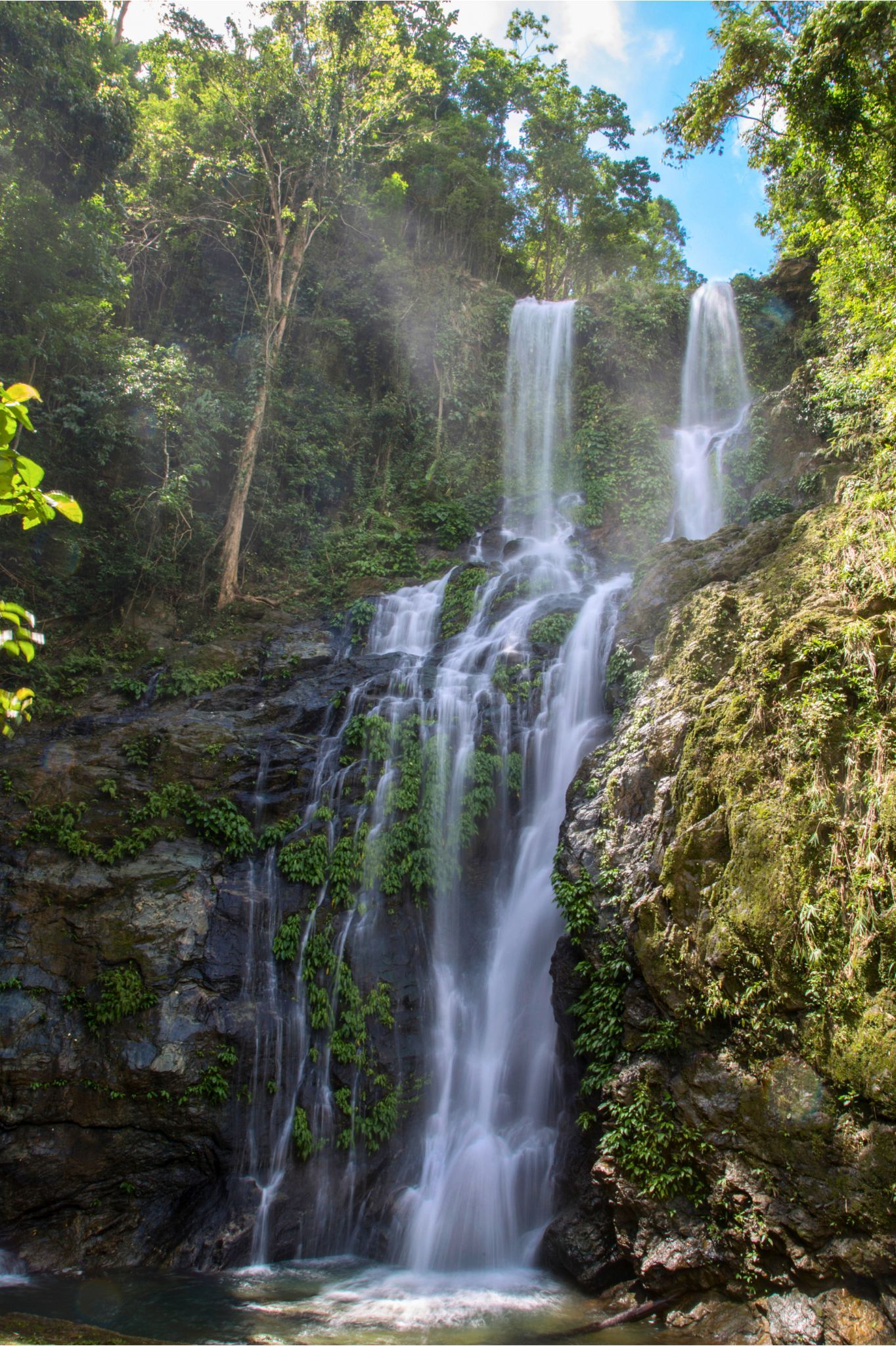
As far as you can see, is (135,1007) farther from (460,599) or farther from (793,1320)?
(460,599)

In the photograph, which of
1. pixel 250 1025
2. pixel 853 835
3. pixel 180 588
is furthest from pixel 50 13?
pixel 853 835

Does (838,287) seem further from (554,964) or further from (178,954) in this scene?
(178,954)

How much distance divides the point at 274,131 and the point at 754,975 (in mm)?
21627

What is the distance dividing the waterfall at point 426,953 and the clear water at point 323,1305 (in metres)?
0.52

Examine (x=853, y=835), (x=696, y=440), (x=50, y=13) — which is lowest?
(x=853, y=835)

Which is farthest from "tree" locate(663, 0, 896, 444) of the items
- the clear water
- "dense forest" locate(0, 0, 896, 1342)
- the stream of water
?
the clear water

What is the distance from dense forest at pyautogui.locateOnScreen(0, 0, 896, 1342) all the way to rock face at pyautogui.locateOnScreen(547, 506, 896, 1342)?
0.12ft

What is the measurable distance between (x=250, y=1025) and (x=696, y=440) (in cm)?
1871

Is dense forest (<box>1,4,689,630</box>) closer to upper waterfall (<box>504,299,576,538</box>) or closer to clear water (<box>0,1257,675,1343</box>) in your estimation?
upper waterfall (<box>504,299,576,538</box>)

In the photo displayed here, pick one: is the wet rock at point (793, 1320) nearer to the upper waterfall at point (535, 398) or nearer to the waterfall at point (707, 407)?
the waterfall at point (707, 407)

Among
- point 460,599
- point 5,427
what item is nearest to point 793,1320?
point 5,427

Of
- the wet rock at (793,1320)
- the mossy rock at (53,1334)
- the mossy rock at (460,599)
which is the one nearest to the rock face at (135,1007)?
the mossy rock at (53,1334)

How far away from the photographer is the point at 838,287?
1434cm

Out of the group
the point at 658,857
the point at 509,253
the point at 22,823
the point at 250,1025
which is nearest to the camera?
the point at 658,857
